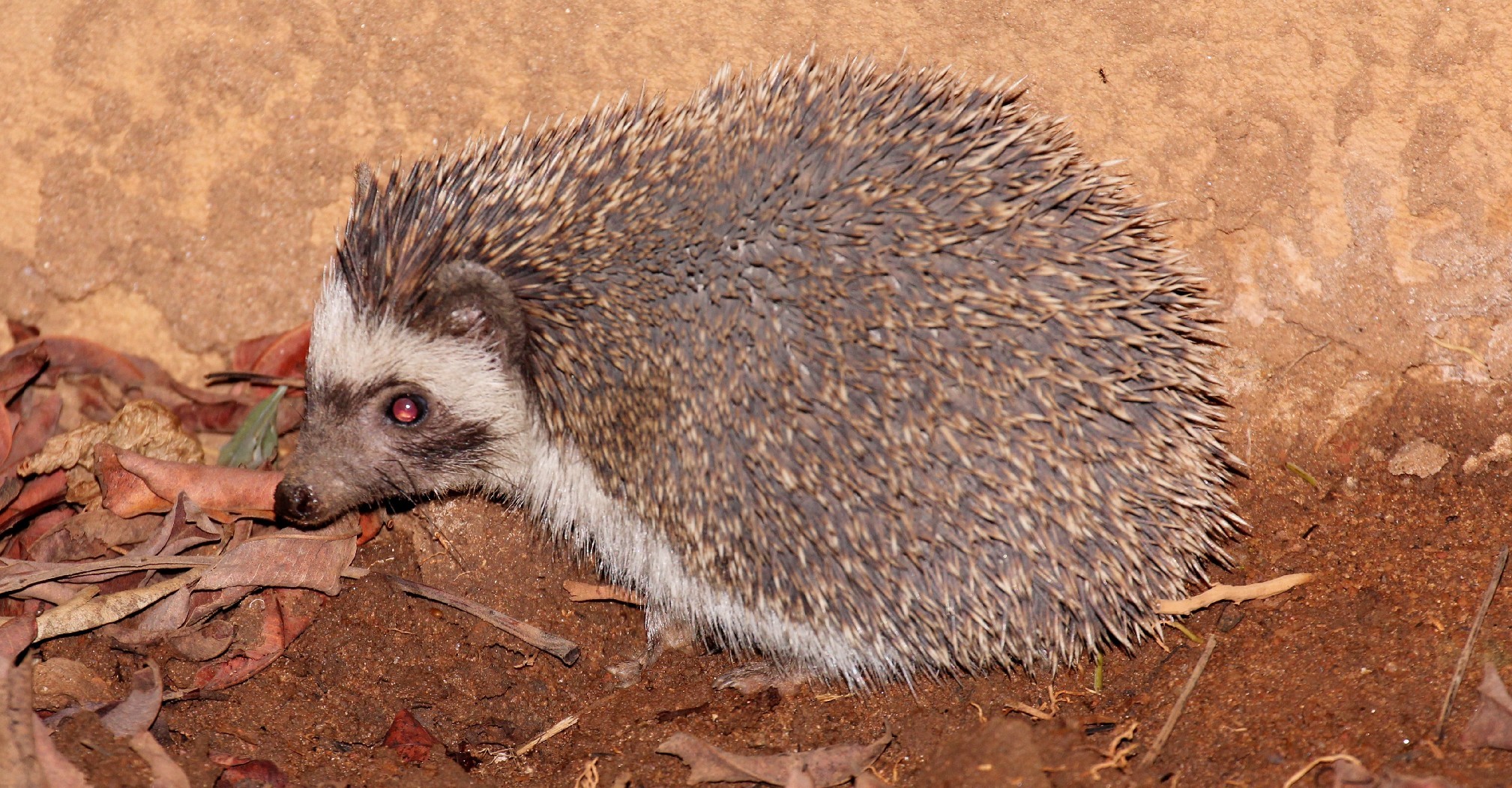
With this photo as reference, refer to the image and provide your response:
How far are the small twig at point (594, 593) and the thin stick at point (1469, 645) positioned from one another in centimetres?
312

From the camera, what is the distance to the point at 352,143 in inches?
235

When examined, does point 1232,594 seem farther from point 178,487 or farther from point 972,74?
point 178,487

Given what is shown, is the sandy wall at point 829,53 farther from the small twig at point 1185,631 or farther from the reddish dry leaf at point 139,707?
the reddish dry leaf at point 139,707

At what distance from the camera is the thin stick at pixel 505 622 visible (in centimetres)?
520

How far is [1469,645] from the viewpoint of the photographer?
435 centimetres

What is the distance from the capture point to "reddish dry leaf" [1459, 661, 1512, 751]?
13.0 ft

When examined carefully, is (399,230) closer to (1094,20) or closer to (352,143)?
(352,143)

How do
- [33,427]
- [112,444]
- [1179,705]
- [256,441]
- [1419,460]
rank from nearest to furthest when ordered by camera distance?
[1179,705], [1419,460], [112,444], [256,441], [33,427]

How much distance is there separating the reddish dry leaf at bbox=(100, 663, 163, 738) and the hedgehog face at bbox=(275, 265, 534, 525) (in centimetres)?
80

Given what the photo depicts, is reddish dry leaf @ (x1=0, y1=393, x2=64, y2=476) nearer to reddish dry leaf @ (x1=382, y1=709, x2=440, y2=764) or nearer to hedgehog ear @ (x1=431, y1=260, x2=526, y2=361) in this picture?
reddish dry leaf @ (x1=382, y1=709, x2=440, y2=764)

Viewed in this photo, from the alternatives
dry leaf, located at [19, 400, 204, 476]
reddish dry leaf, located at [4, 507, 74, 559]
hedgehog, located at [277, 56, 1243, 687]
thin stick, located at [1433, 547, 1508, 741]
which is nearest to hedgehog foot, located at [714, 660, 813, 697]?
hedgehog, located at [277, 56, 1243, 687]

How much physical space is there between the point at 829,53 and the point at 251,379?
130 inches

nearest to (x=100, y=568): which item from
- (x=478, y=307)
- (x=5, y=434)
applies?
(x=5, y=434)

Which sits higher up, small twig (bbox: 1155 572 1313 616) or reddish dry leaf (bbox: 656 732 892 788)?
small twig (bbox: 1155 572 1313 616)
